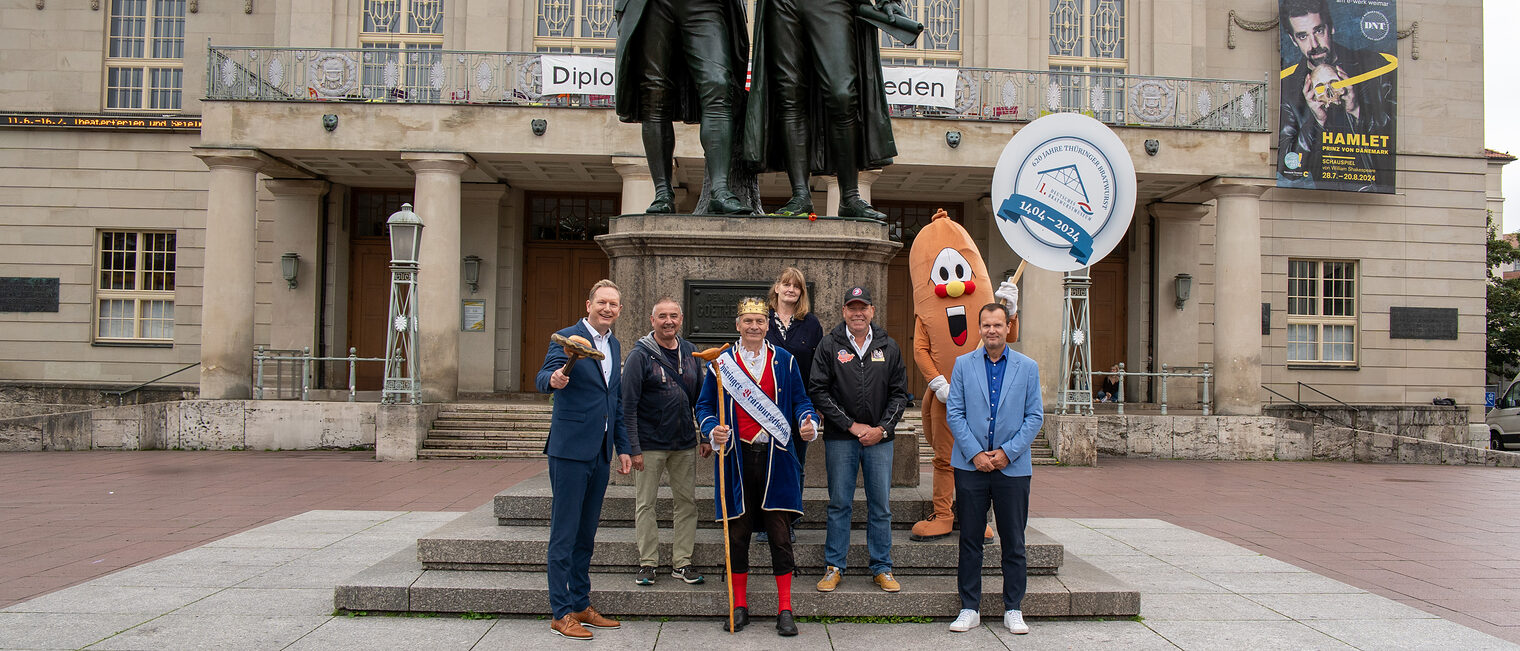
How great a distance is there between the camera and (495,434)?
15914 millimetres

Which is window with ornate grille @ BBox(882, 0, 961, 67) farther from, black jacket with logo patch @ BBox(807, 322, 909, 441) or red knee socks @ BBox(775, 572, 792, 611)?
red knee socks @ BBox(775, 572, 792, 611)

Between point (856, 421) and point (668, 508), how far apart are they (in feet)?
4.79

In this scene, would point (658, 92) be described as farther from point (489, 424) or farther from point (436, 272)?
point (436, 272)

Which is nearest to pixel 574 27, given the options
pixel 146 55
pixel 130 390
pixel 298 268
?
pixel 298 268

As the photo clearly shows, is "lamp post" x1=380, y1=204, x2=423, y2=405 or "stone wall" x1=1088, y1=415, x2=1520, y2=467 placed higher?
"lamp post" x1=380, y1=204, x2=423, y2=405

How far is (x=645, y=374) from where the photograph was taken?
5.15 metres

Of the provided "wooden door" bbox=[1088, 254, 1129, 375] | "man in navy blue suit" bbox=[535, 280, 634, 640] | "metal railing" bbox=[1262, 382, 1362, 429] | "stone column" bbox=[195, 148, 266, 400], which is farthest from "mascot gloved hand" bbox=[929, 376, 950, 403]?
"metal railing" bbox=[1262, 382, 1362, 429]

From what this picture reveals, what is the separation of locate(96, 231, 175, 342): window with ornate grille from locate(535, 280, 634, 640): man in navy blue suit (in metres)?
20.4

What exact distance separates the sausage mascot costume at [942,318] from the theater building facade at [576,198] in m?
11.9

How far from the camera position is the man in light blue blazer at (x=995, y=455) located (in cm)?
509

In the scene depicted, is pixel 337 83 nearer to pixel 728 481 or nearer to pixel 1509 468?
pixel 728 481

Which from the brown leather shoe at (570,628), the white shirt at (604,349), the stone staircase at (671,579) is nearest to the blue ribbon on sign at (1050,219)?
the stone staircase at (671,579)

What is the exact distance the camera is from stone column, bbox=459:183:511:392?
835 inches

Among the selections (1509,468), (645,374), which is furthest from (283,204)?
(1509,468)
